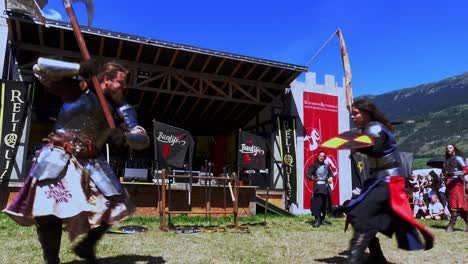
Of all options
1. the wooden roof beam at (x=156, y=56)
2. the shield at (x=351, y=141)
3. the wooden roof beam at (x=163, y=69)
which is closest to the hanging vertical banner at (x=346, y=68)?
the shield at (x=351, y=141)

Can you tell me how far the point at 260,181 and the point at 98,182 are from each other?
1151 centimetres

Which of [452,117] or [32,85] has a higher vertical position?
[452,117]

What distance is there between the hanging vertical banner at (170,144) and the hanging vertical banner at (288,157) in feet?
14.5

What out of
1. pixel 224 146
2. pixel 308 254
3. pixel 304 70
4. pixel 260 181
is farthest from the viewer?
pixel 224 146

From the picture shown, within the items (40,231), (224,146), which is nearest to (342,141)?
(40,231)

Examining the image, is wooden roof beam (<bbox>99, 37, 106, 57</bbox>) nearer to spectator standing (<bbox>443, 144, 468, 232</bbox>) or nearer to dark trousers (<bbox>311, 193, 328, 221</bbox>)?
dark trousers (<bbox>311, 193, 328, 221</bbox>)

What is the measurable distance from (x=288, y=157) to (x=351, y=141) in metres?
10.2

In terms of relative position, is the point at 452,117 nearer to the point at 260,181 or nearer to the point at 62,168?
the point at 260,181

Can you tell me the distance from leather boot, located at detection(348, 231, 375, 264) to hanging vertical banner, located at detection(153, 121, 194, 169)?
6.48 m

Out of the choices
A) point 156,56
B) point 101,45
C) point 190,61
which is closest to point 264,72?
point 190,61

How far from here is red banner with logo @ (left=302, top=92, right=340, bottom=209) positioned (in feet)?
46.7

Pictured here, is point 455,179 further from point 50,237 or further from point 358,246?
point 50,237

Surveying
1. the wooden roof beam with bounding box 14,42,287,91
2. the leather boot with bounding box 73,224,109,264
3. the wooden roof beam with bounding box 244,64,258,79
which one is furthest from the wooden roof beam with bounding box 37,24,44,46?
the leather boot with bounding box 73,224,109,264

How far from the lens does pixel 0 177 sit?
981cm
